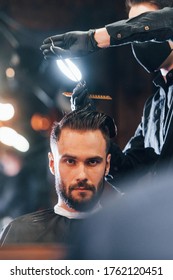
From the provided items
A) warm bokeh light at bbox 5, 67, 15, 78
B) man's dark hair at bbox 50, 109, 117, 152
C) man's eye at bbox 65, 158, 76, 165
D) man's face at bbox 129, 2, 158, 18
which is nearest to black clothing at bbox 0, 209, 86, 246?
man's eye at bbox 65, 158, 76, 165

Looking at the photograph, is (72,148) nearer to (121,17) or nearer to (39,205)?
(121,17)

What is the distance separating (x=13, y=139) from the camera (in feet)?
11.6

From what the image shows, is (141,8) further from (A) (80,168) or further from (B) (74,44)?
(A) (80,168)

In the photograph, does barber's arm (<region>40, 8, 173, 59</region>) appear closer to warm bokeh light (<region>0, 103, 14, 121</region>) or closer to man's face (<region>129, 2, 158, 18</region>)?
man's face (<region>129, 2, 158, 18</region>)

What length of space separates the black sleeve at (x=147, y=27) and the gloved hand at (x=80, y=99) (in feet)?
1.13

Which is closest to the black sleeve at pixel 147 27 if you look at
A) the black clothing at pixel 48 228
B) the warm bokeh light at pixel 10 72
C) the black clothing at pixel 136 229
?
the black clothing at pixel 136 229

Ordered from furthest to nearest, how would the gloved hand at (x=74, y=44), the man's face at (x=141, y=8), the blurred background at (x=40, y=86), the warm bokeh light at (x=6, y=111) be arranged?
the warm bokeh light at (x=6, y=111) → the blurred background at (x=40, y=86) → the man's face at (x=141, y=8) → the gloved hand at (x=74, y=44)

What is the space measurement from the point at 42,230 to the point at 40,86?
134 cm

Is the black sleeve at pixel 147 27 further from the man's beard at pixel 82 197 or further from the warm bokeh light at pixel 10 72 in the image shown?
the warm bokeh light at pixel 10 72

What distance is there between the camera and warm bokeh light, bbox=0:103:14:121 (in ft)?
11.0

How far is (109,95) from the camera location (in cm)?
264

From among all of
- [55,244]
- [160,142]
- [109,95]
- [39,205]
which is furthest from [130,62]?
[39,205]

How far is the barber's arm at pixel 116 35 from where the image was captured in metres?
2.11

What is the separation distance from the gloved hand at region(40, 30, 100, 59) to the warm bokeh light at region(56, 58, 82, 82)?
6.9 inches
